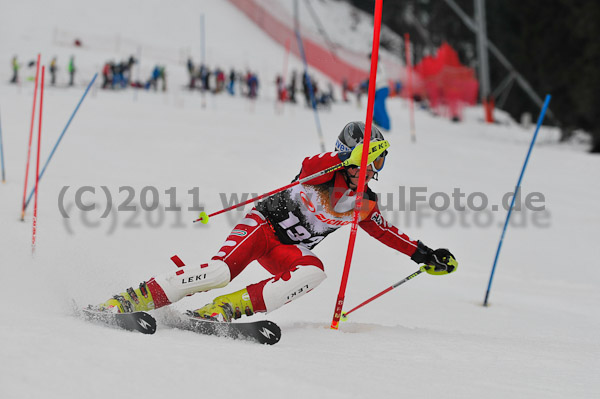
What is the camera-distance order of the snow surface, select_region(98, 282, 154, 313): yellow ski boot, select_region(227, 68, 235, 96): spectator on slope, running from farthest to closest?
select_region(227, 68, 235, 96): spectator on slope
select_region(98, 282, 154, 313): yellow ski boot
the snow surface

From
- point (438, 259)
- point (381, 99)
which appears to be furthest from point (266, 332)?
point (381, 99)

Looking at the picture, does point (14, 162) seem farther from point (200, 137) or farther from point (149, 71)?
point (149, 71)

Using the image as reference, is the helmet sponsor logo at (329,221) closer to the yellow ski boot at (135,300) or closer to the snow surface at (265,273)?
the snow surface at (265,273)

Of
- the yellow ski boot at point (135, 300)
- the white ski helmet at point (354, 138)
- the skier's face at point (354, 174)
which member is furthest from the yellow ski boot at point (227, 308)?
the white ski helmet at point (354, 138)

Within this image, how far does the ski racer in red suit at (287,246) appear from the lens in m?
3.16

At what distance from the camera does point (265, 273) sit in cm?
595

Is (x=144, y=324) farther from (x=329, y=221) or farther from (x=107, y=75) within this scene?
(x=107, y=75)

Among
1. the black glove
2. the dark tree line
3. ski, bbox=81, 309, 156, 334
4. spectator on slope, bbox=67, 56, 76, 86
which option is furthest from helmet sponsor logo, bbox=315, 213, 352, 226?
the dark tree line

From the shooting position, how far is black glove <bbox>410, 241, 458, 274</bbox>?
376 centimetres

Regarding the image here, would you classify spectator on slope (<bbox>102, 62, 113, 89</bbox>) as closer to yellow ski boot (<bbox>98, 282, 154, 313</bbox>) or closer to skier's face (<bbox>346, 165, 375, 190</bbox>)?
skier's face (<bbox>346, 165, 375, 190</bbox>)

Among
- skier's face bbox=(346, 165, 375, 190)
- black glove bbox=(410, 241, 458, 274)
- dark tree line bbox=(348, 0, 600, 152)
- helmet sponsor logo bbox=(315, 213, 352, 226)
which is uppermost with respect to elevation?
dark tree line bbox=(348, 0, 600, 152)

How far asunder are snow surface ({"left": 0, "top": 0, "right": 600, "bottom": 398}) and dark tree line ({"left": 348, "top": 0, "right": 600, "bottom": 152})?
24.8 feet

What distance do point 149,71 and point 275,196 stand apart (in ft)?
69.9

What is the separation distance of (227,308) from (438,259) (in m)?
1.36
